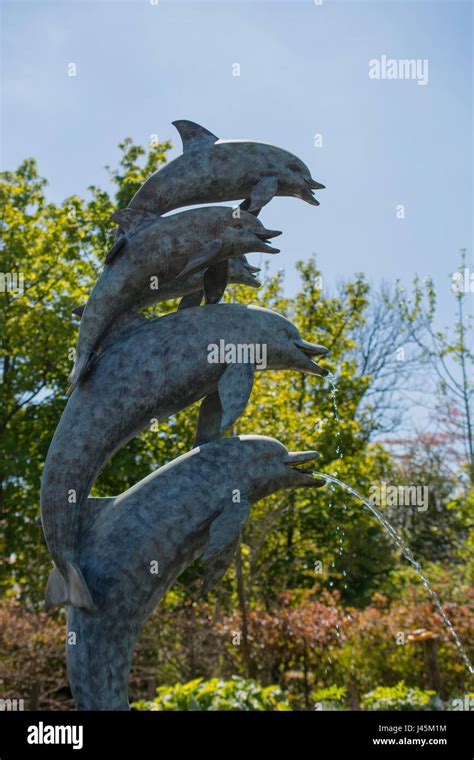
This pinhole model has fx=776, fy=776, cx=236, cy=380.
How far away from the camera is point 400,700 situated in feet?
42.2

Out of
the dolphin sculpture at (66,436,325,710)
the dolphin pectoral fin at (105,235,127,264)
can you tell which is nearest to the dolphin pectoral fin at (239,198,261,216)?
the dolphin pectoral fin at (105,235,127,264)

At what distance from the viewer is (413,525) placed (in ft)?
111

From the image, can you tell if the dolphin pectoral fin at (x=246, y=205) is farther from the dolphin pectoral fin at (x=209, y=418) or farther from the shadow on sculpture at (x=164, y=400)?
the dolphin pectoral fin at (x=209, y=418)

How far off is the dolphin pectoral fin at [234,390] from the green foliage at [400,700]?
8074 mm

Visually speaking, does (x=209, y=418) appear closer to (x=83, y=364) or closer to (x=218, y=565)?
(x=83, y=364)

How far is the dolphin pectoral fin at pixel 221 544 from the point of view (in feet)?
19.8

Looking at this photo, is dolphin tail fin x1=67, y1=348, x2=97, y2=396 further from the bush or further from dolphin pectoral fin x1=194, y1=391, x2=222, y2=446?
the bush

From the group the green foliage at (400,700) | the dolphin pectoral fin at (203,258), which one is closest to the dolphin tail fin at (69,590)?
the dolphin pectoral fin at (203,258)

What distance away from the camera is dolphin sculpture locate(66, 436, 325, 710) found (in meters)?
6.03

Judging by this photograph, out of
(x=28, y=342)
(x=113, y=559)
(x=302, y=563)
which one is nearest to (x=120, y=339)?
(x=113, y=559)

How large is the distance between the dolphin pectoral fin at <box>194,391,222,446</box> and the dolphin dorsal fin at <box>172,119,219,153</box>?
7.80 ft

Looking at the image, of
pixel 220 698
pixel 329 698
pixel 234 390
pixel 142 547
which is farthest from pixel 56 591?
pixel 329 698

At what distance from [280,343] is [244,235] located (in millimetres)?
1043
